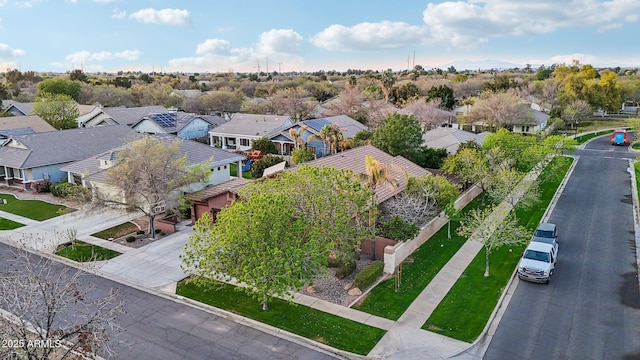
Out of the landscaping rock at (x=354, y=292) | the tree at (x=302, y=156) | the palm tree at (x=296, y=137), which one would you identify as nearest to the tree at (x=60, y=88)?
the palm tree at (x=296, y=137)

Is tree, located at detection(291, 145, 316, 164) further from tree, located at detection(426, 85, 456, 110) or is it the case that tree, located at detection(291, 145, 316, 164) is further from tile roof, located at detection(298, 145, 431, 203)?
tree, located at detection(426, 85, 456, 110)

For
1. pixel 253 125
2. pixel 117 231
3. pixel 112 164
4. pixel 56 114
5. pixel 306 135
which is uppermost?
pixel 56 114

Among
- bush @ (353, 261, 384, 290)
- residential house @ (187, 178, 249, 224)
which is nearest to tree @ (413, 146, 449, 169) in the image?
residential house @ (187, 178, 249, 224)

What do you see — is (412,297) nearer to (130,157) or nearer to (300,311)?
(300,311)

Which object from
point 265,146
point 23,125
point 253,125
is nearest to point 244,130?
point 253,125

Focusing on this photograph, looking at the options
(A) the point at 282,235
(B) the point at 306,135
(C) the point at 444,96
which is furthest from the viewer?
(C) the point at 444,96

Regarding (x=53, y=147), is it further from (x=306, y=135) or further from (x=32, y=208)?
(x=306, y=135)

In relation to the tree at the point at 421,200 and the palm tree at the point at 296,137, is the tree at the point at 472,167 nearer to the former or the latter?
the tree at the point at 421,200
